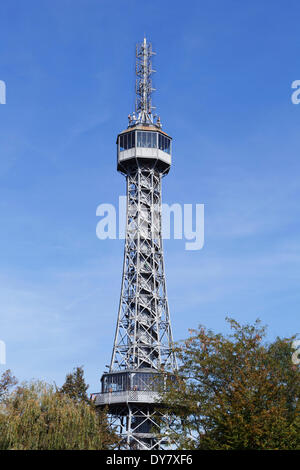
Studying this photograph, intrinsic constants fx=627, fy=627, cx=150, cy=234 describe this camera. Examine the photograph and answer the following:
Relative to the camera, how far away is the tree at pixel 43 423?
4184 cm

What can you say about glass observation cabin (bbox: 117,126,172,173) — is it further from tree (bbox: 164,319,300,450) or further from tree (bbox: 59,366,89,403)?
tree (bbox: 164,319,300,450)

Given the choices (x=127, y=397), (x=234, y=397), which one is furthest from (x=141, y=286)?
(x=234, y=397)

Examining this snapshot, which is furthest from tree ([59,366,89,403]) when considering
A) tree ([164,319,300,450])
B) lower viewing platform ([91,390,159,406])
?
tree ([164,319,300,450])

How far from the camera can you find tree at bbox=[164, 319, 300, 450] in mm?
43250

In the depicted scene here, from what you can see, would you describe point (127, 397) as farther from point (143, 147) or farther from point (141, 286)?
point (143, 147)

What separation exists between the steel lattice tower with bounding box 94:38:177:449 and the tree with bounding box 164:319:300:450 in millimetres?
29059

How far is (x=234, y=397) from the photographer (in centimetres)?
4488

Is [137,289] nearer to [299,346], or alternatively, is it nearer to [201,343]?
[299,346]

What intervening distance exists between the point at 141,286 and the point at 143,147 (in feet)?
74.3

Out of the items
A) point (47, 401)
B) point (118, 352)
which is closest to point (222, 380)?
point (47, 401)

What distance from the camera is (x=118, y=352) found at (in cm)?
8994
